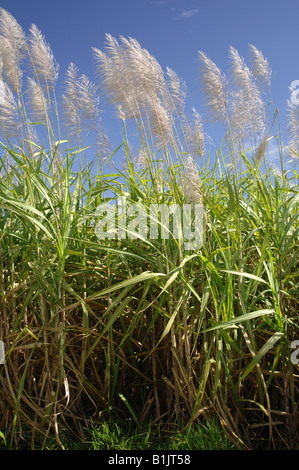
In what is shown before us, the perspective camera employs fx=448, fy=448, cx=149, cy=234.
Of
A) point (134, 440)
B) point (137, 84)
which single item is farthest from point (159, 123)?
point (134, 440)

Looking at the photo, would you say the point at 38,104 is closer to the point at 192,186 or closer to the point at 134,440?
the point at 192,186

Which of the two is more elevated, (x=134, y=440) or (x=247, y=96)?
(x=247, y=96)

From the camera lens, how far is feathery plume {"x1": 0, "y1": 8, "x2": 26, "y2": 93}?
2.28 m

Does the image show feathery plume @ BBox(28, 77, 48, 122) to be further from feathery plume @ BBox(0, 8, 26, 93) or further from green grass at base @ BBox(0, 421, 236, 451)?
green grass at base @ BBox(0, 421, 236, 451)

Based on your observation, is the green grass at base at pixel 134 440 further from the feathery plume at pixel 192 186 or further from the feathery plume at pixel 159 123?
the feathery plume at pixel 159 123

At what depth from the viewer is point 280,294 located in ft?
6.51

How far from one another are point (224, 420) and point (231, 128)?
1420mm

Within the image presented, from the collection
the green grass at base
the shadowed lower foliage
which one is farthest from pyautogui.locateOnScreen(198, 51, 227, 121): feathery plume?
the green grass at base

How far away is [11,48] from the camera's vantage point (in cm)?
228

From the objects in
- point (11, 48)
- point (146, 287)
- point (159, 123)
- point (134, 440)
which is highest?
point (11, 48)

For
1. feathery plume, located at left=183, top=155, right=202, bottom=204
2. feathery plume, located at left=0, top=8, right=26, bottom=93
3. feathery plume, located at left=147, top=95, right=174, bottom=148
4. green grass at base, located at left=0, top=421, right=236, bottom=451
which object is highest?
feathery plume, located at left=0, top=8, right=26, bottom=93

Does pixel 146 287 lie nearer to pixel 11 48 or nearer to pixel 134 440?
pixel 134 440

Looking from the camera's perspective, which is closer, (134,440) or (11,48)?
(134,440)
